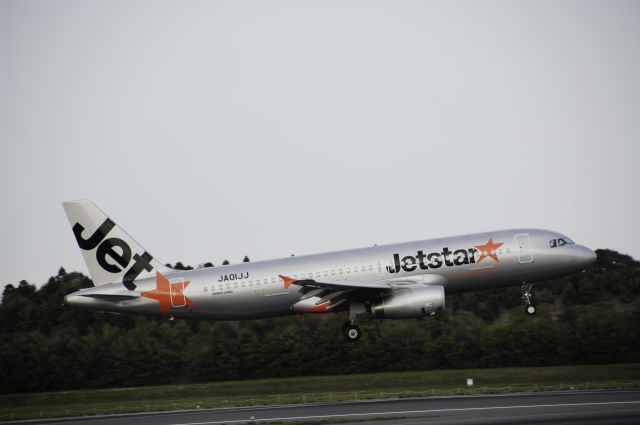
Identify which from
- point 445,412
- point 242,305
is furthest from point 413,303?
point 242,305

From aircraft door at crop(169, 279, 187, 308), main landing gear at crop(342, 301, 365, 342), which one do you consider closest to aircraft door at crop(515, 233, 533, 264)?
main landing gear at crop(342, 301, 365, 342)

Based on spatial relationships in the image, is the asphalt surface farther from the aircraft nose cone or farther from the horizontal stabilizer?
the aircraft nose cone

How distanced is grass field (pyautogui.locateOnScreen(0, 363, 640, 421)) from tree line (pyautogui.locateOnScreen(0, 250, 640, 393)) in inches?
62.8

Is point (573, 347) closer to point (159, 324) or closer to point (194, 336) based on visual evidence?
point (194, 336)

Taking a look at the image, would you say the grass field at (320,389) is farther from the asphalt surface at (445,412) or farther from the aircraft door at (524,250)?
the aircraft door at (524,250)

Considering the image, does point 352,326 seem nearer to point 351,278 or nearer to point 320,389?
point 351,278

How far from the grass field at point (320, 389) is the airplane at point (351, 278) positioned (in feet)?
35.8

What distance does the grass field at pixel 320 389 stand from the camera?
5450 cm

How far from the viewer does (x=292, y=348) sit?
6197 centimetres

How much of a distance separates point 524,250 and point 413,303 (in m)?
7.47

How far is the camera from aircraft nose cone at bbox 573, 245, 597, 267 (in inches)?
1794

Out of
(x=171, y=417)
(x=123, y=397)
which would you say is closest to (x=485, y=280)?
(x=171, y=417)

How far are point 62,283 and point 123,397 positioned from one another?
4106cm

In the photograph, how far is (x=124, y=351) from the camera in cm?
6606
